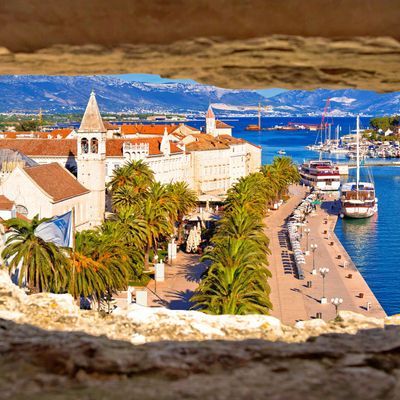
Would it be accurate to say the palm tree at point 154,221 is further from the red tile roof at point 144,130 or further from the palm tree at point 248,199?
the red tile roof at point 144,130

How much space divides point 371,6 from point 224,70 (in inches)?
42.6

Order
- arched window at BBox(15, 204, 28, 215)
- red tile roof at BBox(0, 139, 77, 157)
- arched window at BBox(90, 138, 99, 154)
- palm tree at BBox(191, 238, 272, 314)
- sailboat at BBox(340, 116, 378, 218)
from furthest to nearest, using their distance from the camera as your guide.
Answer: sailboat at BBox(340, 116, 378, 218)
red tile roof at BBox(0, 139, 77, 157)
arched window at BBox(90, 138, 99, 154)
arched window at BBox(15, 204, 28, 215)
palm tree at BBox(191, 238, 272, 314)

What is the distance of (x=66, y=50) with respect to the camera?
4.28 metres

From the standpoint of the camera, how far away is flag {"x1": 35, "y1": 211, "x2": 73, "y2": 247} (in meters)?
27.9

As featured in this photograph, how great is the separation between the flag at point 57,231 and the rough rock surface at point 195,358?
2188 centimetres

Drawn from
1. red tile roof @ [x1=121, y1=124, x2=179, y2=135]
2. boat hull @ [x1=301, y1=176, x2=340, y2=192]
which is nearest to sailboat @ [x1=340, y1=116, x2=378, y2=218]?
boat hull @ [x1=301, y1=176, x2=340, y2=192]

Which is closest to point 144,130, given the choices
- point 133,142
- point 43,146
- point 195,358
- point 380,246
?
point 133,142

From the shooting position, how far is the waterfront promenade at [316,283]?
35.0 meters

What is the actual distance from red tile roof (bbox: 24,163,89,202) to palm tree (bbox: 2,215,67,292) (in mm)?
19804

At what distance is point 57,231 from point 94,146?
24.9 meters

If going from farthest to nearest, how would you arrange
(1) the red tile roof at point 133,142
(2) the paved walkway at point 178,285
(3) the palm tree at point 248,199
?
1. (1) the red tile roof at point 133,142
2. (3) the palm tree at point 248,199
3. (2) the paved walkway at point 178,285

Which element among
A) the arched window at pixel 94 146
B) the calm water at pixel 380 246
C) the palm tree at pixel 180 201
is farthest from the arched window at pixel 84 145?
the calm water at pixel 380 246

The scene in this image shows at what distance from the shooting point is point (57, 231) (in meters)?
28.4

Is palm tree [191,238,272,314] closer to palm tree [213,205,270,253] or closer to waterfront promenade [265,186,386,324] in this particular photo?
waterfront promenade [265,186,386,324]
